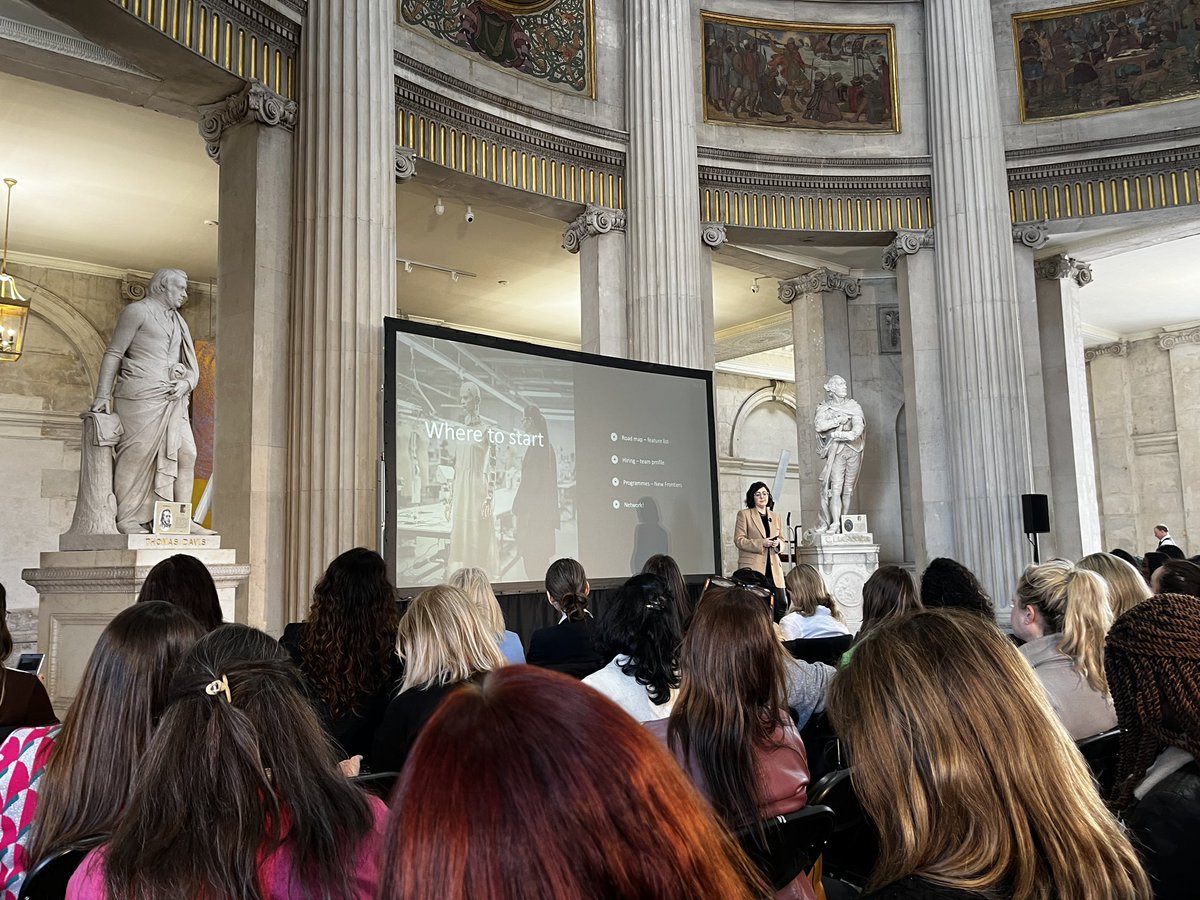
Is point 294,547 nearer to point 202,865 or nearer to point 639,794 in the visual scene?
point 202,865

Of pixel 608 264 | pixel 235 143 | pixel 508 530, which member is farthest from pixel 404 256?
pixel 508 530

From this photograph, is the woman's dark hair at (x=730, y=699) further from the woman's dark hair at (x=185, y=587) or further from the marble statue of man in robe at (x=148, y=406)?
the marble statue of man in robe at (x=148, y=406)

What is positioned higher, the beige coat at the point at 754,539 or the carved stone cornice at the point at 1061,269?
the carved stone cornice at the point at 1061,269

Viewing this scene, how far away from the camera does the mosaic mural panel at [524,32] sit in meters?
8.89

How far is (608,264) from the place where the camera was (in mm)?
10047

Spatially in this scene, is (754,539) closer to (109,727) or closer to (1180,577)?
(1180,577)

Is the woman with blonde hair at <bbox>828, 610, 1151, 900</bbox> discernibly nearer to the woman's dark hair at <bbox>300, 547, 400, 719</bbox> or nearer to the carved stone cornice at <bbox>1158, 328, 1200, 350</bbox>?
the woman's dark hair at <bbox>300, 547, 400, 719</bbox>

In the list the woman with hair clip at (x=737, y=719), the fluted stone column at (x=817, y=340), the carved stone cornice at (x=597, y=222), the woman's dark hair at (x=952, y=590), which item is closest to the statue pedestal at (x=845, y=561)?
the fluted stone column at (x=817, y=340)

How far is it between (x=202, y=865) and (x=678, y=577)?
343cm

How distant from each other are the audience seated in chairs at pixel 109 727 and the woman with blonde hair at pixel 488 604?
1917 millimetres

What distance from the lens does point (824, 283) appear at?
44.9 ft

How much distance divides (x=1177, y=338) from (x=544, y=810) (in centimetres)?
2164

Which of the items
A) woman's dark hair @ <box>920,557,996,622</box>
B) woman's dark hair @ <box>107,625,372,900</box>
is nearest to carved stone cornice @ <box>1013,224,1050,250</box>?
woman's dark hair @ <box>920,557,996,622</box>

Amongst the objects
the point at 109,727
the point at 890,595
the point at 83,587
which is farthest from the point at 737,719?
the point at 83,587
